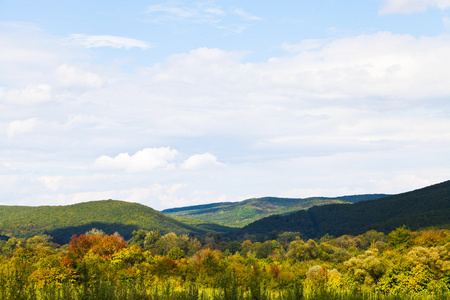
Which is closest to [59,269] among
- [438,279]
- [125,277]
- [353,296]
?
[125,277]

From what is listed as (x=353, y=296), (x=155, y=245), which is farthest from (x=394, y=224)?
(x=353, y=296)

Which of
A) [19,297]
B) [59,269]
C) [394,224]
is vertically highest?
[19,297]

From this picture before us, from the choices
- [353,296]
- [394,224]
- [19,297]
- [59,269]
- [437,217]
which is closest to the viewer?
[19,297]

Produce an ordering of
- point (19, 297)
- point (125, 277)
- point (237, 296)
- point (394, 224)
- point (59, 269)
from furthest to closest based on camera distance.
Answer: point (394, 224) < point (125, 277) < point (59, 269) < point (237, 296) < point (19, 297)

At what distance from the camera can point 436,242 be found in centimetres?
5544

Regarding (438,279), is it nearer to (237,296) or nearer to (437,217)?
(237,296)

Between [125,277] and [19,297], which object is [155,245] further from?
[19,297]

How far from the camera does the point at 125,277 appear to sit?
33250 millimetres

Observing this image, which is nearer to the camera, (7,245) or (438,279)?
(438,279)

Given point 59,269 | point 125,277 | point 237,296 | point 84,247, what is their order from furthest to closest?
point 84,247
point 125,277
point 59,269
point 237,296

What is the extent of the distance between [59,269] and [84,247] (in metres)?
32.7

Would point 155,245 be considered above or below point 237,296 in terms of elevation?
below

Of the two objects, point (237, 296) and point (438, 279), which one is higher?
point (237, 296)

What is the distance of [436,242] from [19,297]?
57.2 m
